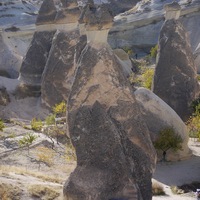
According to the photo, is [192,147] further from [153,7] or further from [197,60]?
[153,7]

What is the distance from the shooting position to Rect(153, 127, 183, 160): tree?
1437 centimetres

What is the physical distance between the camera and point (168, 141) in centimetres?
1431

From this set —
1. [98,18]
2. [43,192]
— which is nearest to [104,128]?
[43,192]

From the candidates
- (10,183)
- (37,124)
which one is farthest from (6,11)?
(10,183)

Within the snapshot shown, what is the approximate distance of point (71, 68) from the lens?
20.2 m

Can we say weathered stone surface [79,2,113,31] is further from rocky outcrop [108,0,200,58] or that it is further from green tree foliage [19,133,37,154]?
rocky outcrop [108,0,200,58]

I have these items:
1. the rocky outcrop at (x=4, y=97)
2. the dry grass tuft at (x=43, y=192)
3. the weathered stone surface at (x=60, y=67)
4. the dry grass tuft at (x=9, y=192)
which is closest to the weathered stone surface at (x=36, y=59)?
the rocky outcrop at (x=4, y=97)

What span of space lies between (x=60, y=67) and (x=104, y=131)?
1219 centimetres

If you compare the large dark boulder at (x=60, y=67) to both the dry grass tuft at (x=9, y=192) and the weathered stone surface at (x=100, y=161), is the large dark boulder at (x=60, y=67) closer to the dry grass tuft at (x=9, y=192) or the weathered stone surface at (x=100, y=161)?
the dry grass tuft at (x=9, y=192)

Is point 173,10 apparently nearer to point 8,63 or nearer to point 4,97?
point 4,97

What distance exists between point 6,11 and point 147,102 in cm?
3511

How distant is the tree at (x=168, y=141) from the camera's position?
14367 mm

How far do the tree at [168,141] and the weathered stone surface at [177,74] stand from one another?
10.9 feet

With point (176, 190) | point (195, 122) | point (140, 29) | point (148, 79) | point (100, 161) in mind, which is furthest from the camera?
point (140, 29)
